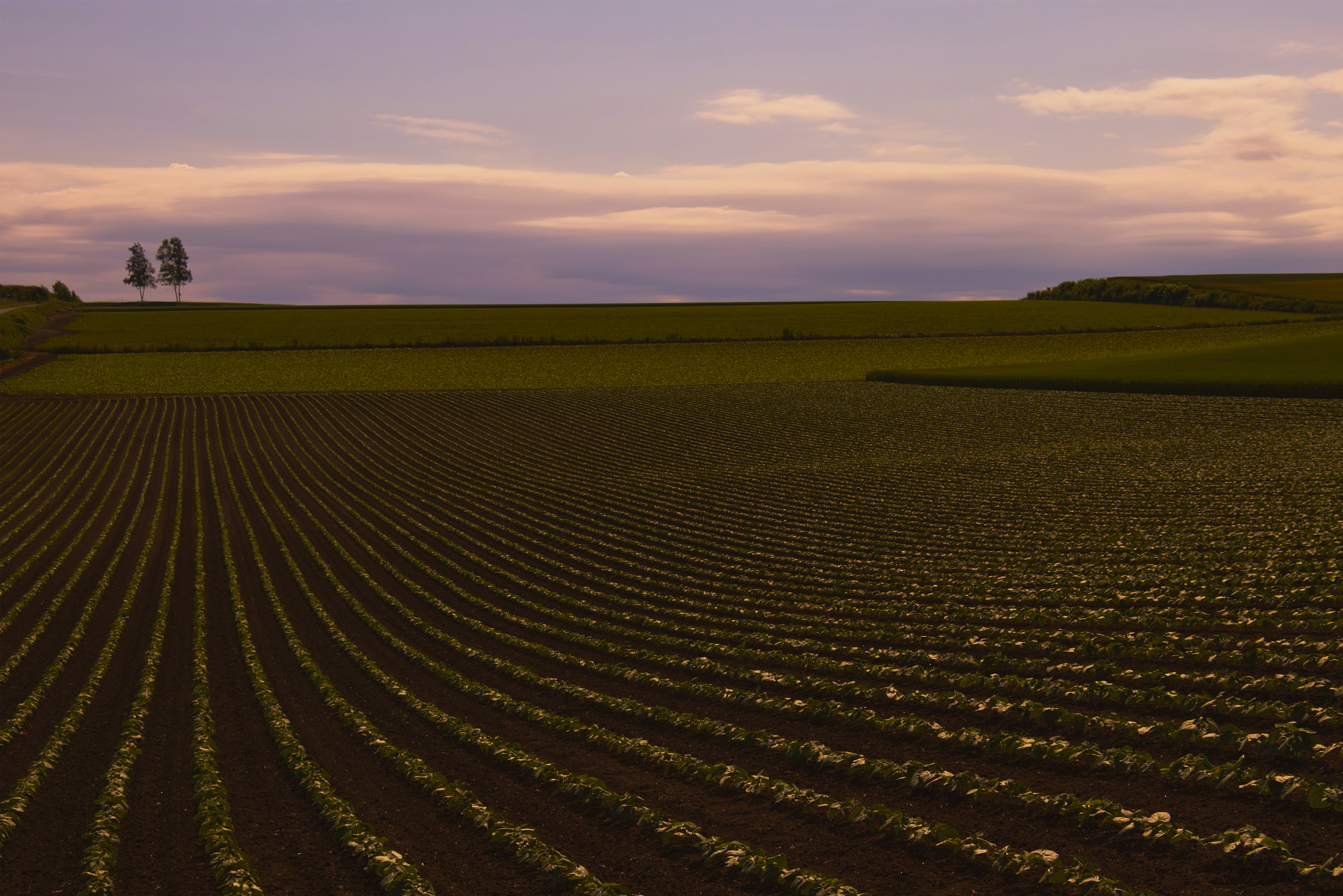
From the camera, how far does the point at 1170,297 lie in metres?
125

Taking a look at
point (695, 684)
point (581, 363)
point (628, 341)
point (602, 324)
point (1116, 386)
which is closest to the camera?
point (695, 684)

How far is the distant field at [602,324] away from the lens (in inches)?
3644

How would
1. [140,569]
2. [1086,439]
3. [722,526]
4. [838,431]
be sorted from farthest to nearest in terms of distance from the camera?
[838,431]
[1086,439]
[722,526]
[140,569]

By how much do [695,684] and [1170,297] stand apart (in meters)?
133

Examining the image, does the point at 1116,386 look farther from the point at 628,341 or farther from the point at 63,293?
the point at 63,293

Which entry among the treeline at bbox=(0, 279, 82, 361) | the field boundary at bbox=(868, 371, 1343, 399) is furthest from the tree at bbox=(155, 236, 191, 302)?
the field boundary at bbox=(868, 371, 1343, 399)

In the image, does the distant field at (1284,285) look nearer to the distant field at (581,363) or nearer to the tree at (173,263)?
the distant field at (581,363)

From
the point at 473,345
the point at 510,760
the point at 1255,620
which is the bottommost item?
the point at 510,760

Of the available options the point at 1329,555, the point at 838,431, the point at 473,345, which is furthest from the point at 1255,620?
the point at 473,345

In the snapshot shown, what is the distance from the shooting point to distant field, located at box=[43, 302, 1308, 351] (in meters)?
92.6

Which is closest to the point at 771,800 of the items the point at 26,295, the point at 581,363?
the point at 581,363

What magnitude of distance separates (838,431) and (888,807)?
37052 millimetres

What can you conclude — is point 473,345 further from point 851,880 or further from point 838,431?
point 851,880

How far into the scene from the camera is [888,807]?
10453 mm
